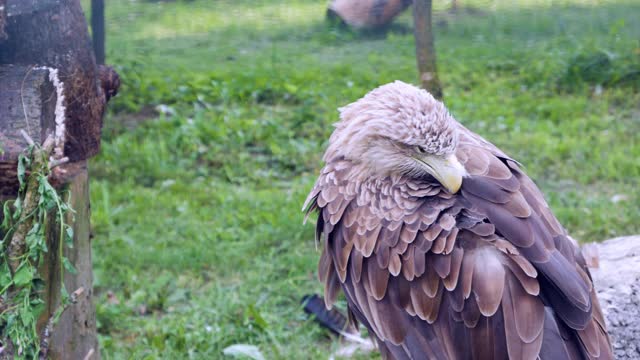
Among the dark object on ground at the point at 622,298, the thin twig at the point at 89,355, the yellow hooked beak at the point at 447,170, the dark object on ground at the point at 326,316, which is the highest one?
the yellow hooked beak at the point at 447,170

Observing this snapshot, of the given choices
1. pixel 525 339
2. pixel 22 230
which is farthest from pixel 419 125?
pixel 22 230

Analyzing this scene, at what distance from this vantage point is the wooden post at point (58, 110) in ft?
10.7

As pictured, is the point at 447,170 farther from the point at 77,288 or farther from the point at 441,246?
the point at 77,288

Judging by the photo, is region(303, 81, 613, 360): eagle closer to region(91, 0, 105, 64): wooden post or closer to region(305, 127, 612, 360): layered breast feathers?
region(305, 127, 612, 360): layered breast feathers

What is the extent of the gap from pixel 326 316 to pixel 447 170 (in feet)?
5.52

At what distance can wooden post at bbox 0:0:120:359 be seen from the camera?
3260 millimetres

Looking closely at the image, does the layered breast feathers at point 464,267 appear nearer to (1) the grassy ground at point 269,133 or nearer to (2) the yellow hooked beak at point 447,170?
(2) the yellow hooked beak at point 447,170

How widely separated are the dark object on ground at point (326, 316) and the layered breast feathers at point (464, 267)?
1135 mm

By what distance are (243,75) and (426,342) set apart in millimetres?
5436

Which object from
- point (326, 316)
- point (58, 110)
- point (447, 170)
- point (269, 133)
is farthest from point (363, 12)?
point (58, 110)

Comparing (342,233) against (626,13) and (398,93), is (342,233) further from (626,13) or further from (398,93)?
(626,13)

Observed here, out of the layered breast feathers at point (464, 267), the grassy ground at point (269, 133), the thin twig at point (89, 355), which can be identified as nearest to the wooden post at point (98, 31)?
the grassy ground at point (269, 133)

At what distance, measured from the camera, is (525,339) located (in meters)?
3.03

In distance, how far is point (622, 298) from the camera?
3.88m
